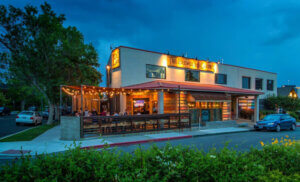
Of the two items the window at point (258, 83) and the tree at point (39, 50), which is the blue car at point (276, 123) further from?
the tree at point (39, 50)

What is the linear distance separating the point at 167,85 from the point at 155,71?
13.5 ft

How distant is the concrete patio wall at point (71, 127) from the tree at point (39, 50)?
8764mm

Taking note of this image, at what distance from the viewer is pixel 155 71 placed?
64.9ft

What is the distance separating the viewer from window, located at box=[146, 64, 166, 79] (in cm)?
1933

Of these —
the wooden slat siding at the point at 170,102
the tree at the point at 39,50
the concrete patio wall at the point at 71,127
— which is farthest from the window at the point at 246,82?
the concrete patio wall at the point at 71,127

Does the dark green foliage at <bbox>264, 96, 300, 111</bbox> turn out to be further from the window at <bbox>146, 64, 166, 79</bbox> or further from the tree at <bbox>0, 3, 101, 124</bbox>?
the tree at <bbox>0, 3, 101, 124</bbox>

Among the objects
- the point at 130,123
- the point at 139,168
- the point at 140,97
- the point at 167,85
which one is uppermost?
the point at 167,85

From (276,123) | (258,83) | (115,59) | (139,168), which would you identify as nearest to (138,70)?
(115,59)

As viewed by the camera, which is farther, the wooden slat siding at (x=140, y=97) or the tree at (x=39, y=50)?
the wooden slat siding at (x=140, y=97)

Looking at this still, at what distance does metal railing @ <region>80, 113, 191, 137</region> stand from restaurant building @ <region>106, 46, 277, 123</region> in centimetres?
153

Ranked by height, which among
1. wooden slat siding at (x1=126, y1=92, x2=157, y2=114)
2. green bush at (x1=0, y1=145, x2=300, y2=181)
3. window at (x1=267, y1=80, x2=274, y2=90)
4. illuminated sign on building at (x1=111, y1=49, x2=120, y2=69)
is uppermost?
illuminated sign on building at (x1=111, y1=49, x2=120, y2=69)

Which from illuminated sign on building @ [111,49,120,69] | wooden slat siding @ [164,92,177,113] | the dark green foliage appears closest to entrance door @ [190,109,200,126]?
wooden slat siding @ [164,92,177,113]

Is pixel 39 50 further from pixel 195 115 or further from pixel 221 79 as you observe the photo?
pixel 221 79

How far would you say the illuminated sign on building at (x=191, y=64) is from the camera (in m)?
20.8
